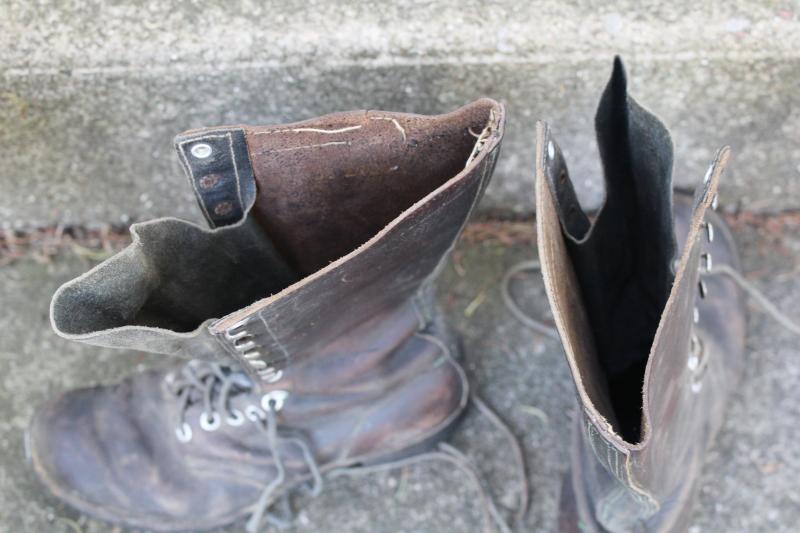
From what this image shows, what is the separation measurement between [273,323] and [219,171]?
201 mm

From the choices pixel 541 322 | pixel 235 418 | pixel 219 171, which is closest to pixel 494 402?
pixel 541 322

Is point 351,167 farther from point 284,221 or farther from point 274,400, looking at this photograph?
point 274,400

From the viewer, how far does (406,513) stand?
1393 mm

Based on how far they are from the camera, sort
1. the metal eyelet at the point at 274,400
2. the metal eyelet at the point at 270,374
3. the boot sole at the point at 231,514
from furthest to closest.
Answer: the boot sole at the point at 231,514
the metal eyelet at the point at 274,400
the metal eyelet at the point at 270,374

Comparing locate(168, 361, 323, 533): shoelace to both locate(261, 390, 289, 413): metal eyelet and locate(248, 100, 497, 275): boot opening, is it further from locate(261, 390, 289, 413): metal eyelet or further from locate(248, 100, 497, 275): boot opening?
locate(248, 100, 497, 275): boot opening

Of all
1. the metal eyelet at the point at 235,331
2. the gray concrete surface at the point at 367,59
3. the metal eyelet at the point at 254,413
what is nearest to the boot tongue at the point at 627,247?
the gray concrete surface at the point at 367,59

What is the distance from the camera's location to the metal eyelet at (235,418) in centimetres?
124

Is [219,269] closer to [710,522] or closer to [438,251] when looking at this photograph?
[438,251]

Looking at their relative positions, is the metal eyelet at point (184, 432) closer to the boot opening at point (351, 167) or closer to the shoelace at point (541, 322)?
the boot opening at point (351, 167)

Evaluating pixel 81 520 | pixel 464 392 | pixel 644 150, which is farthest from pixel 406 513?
pixel 644 150

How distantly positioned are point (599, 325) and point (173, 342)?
581 mm

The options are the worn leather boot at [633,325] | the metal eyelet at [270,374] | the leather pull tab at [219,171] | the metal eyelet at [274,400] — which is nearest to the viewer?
the worn leather boot at [633,325]

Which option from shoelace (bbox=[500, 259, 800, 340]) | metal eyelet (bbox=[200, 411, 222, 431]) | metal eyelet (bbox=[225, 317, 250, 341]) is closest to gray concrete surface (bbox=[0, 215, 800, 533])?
shoelace (bbox=[500, 259, 800, 340])

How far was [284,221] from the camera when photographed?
1040 mm
